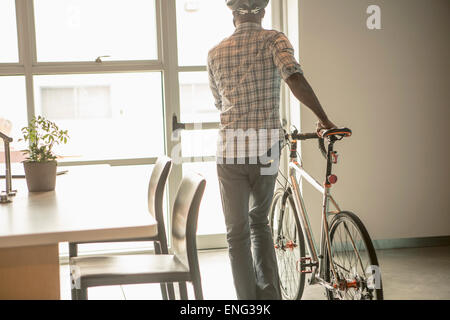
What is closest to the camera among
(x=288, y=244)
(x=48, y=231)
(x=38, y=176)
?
(x=48, y=231)

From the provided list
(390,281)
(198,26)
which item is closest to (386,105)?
(390,281)

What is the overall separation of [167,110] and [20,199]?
230cm

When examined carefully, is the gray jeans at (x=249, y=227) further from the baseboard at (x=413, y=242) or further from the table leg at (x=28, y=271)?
the baseboard at (x=413, y=242)

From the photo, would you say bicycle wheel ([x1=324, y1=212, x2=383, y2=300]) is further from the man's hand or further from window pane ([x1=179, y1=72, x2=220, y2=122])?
window pane ([x1=179, y1=72, x2=220, y2=122])

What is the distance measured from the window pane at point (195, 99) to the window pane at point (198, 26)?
106 mm

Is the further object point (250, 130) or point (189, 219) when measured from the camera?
point (250, 130)

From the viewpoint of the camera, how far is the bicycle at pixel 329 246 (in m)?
2.07

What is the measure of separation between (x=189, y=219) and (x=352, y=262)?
0.81 meters

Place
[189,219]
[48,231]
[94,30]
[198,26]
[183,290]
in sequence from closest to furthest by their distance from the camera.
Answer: [48,231], [189,219], [183,290], [94,30], [198,26]

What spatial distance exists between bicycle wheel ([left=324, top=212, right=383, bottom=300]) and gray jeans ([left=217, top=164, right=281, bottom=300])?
0.31 metres

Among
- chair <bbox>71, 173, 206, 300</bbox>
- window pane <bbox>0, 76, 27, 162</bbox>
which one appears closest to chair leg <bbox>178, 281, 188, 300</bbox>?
chair <bbox>71, 173, 206, 300</bbox>

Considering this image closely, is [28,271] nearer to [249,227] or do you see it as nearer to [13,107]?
[249,227]

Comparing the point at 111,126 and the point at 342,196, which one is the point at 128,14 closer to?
the point at 111,126

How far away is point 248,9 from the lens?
2.45 metres
